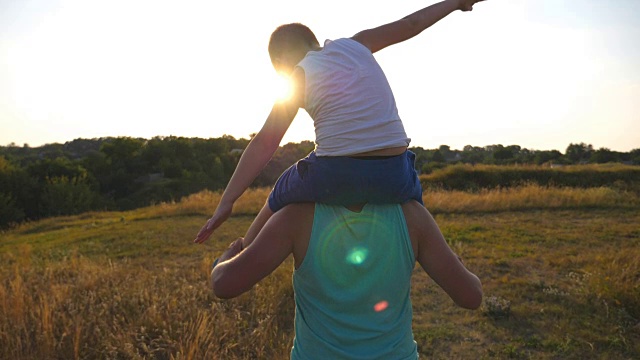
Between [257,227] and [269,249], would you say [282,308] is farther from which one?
[269,249]

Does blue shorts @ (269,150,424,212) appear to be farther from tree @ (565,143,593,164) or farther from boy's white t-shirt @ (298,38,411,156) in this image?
tree @ (565,143,593,164)

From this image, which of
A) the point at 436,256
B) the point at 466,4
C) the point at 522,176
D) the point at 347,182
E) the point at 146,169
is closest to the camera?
the point at 347,182

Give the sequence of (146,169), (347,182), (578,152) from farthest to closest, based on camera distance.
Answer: (146,169)
(578,152)
(347,182)

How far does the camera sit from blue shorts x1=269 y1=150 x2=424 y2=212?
137 cm

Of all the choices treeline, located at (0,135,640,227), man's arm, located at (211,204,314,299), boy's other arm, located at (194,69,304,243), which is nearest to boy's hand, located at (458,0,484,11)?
boy's other arm, located at (194,69,304,243)

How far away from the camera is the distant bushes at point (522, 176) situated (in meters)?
26.4

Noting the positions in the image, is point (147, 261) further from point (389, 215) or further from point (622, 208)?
point (622, 208)

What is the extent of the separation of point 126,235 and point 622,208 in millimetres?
15745

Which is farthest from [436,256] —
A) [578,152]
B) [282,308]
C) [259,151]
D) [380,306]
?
[578,152]

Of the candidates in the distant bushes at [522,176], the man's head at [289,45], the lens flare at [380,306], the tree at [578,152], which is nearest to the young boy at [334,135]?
the man's head at [289,45]

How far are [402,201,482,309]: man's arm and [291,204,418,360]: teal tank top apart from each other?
0.13 feet

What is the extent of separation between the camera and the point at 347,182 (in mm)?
1370

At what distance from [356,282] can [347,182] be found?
31 cm

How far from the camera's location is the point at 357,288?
4.68ft
